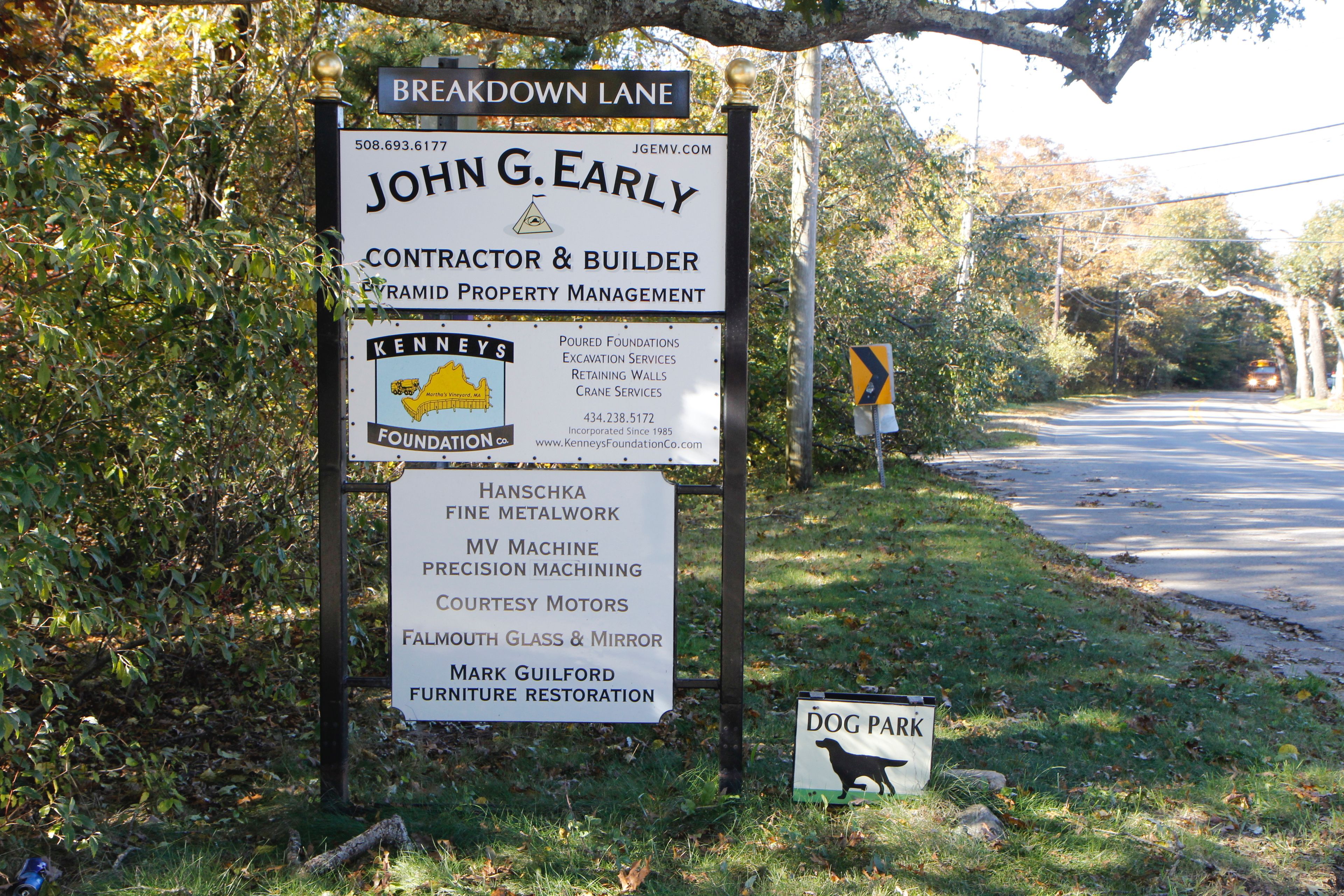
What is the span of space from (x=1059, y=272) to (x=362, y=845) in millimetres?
55945

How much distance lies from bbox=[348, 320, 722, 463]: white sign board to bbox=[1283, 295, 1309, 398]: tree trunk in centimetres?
5746

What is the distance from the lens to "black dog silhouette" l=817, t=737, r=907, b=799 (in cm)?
426

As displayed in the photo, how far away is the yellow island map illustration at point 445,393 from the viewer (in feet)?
13.9

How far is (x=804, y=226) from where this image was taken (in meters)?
13.7

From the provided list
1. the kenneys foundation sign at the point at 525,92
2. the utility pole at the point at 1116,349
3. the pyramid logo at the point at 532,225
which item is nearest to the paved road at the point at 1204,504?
the kenneys foundation sign at the point at 525,92

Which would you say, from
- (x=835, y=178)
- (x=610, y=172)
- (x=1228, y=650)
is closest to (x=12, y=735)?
(x=610, y=172)

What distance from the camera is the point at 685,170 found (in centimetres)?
421

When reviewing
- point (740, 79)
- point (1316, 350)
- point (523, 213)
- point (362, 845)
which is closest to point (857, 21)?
point (740, 79)

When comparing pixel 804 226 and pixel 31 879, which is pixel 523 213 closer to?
pixel 31 879

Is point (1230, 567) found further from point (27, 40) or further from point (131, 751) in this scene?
point (27, 40)

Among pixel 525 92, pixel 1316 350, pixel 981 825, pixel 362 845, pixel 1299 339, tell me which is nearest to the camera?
pixel 362 845

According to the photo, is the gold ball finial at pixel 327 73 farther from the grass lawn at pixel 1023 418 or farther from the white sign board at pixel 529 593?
the grass lawn at pixel 1023 418

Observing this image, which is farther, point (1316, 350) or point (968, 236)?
point (1316, 350)

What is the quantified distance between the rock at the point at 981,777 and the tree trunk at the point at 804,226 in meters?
9.99
